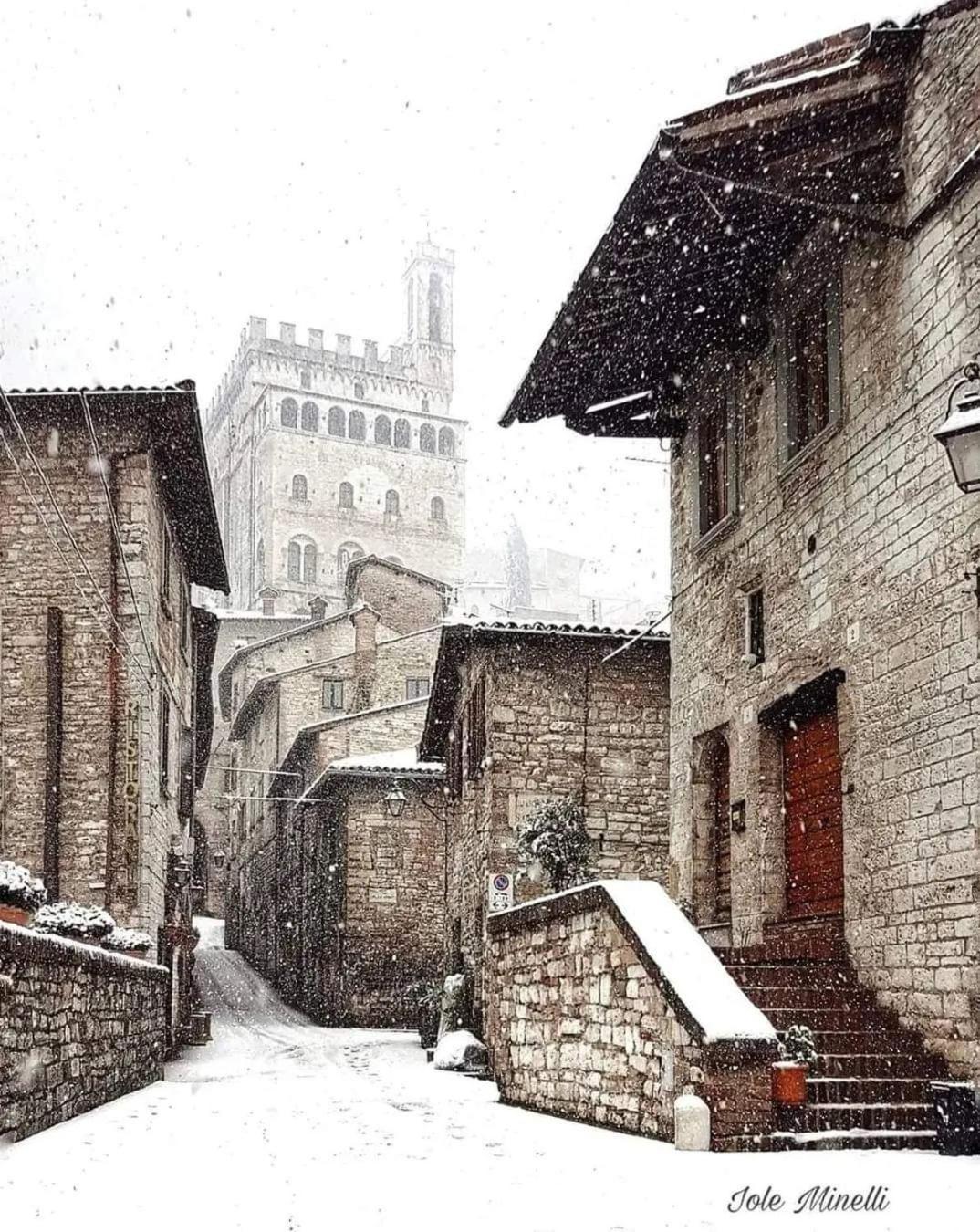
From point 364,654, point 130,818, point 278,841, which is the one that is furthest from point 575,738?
point 278,841

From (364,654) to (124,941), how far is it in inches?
854

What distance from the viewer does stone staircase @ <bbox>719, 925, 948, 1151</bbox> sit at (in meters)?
7.70

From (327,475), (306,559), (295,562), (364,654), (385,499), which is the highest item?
(327,475)

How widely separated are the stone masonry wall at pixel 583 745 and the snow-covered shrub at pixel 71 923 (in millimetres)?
5877

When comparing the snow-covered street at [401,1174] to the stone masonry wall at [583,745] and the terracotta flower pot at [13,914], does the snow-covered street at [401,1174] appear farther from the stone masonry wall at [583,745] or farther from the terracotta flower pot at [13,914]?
the stone masonry wall at [583,745]

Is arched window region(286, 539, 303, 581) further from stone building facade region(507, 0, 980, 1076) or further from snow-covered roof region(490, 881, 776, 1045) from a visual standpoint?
snow-covered roof region(490, 881, 776, 1045)

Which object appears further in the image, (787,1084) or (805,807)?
(805,807)

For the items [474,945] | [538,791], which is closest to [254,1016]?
[474,945]

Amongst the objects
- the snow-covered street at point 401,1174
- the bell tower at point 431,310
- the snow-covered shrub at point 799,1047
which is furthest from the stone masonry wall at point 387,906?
the bell tower at point 431,310

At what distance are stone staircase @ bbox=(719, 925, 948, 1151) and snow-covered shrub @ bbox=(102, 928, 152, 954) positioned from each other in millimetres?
5890

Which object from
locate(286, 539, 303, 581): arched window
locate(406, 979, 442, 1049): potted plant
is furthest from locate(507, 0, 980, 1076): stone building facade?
locate(286, 539, 303, 581): arched window

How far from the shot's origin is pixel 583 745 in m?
17.6

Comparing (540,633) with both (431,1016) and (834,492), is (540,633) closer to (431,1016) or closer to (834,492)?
(431,1016)

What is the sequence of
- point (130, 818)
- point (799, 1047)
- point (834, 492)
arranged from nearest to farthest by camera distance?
1. point (799, 1047)
2. point (834, 492)
3. point (130, 818)
